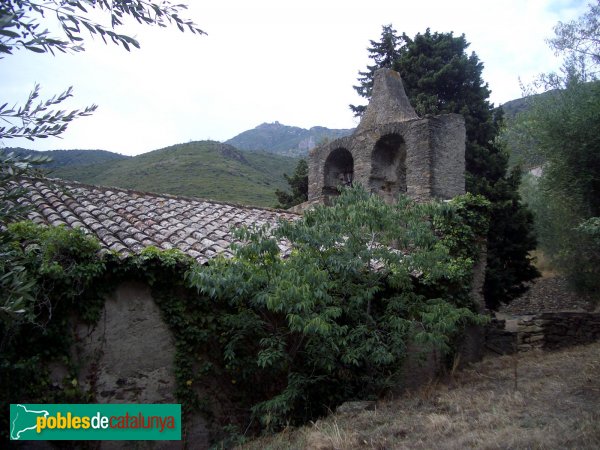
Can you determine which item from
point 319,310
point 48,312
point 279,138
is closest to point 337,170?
point 319,310

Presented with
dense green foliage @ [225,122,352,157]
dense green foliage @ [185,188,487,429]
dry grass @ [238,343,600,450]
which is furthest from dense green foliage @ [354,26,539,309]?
dense green foliage @ [225,122,352,157]

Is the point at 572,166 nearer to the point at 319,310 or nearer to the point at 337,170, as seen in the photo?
the point at 337,170

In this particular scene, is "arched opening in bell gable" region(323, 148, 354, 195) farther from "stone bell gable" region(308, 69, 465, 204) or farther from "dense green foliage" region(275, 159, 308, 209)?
"dense green foliage" region(275, 159, 308, 209)

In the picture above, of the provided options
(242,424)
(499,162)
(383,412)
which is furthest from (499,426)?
(499,162)

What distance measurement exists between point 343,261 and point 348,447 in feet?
7.65

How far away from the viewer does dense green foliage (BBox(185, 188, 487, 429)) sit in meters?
5.83

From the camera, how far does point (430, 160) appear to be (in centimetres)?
993

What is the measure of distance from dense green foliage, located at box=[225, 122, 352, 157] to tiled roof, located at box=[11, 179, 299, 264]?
Answer: 5535 cm

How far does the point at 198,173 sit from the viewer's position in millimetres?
29562

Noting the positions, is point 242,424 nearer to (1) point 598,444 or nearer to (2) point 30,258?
(2) point 30,258

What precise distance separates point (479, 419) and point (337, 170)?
7760 millimetres

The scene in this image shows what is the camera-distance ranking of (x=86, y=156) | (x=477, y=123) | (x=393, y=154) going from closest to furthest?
(x=393, y=154)
(x=477, y=123)
(x=86, y=156)

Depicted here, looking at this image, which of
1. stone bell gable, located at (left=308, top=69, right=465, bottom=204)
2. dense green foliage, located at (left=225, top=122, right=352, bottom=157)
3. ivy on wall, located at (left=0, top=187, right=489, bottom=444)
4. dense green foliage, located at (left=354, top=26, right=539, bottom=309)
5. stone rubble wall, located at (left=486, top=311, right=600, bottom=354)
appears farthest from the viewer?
dense green foliage, located at (left=225, top=122, right=352, bottom=157)

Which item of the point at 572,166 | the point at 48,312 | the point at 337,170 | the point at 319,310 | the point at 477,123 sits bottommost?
the point at 319,310
